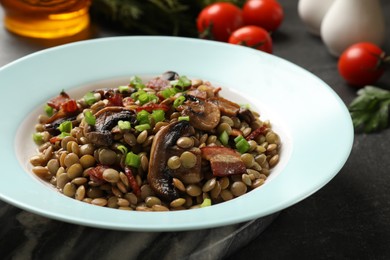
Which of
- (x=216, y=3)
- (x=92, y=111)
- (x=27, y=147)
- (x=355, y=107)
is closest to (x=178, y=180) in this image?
(x=92, y=111)

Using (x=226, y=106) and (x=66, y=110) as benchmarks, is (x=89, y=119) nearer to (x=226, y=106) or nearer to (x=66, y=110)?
(x=66, y=110)

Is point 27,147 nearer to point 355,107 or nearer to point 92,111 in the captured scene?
point 92,111

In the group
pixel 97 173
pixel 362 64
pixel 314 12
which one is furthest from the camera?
pixel 314 12

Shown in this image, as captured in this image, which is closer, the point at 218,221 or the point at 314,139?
the point at 218,221

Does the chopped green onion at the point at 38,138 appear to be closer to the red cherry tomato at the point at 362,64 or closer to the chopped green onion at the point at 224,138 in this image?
the chopped green onion at the point at 224,138

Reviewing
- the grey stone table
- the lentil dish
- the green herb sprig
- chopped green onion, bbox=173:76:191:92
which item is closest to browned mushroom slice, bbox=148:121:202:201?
the lentil dish

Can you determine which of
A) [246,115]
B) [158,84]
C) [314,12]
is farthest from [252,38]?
[246,115]
